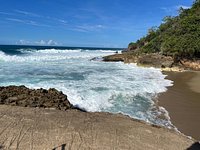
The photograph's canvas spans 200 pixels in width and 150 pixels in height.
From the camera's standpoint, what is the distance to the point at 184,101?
510 inches

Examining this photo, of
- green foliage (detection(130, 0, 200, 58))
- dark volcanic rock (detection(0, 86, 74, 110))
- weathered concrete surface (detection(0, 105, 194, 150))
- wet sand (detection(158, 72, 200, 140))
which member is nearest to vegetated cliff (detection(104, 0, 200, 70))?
green foliage (detection(130, 0, 200, 58))

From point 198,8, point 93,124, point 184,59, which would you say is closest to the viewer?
point 93,124

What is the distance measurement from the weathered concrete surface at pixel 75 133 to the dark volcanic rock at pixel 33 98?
0.97 m

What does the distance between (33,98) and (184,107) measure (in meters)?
6.34

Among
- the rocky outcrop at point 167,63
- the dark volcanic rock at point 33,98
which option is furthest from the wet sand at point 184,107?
the rocky outcrop at point 167,63

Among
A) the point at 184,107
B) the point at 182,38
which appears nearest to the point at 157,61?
the point at 182,38

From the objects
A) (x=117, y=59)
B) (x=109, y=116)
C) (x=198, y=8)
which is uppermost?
(x=198, y=8)

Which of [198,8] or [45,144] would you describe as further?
[198,8]

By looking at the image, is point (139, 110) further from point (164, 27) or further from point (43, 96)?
point (164, 27)

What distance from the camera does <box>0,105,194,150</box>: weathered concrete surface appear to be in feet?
16.8

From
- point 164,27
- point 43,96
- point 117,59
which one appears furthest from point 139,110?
point 164,27

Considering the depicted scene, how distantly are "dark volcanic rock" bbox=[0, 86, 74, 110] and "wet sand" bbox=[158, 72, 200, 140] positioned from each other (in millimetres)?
3647

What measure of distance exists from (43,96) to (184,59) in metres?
24.4

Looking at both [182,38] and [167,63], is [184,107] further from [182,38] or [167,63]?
[182,38]
